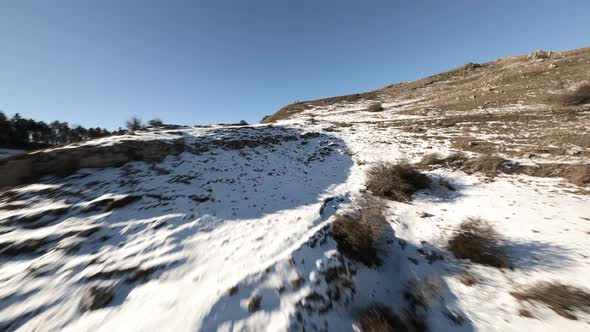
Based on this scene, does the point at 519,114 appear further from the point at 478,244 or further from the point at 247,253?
the point at 247,253

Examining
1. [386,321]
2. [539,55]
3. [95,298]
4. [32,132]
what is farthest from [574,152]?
[32,132]

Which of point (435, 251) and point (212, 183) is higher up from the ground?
point (212, 183)

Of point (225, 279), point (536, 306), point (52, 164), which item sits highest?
point (52, 164)

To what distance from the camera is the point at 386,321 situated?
4.68 metres

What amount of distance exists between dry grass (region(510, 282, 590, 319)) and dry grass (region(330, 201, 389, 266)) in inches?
133

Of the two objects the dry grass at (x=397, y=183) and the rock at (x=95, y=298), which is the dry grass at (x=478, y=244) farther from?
the rock at (x=95, y=298)

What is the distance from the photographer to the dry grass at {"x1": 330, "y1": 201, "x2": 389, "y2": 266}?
265 inches

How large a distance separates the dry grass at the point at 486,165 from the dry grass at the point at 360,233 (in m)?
6.51

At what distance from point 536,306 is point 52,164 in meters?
18.5

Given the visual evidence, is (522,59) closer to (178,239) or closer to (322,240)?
(322,240)

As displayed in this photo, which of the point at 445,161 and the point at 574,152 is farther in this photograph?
the point at 445,161

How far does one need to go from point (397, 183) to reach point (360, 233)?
4.58 m

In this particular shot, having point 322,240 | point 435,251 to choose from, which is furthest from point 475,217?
point 322,240

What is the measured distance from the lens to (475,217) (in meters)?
8.14
